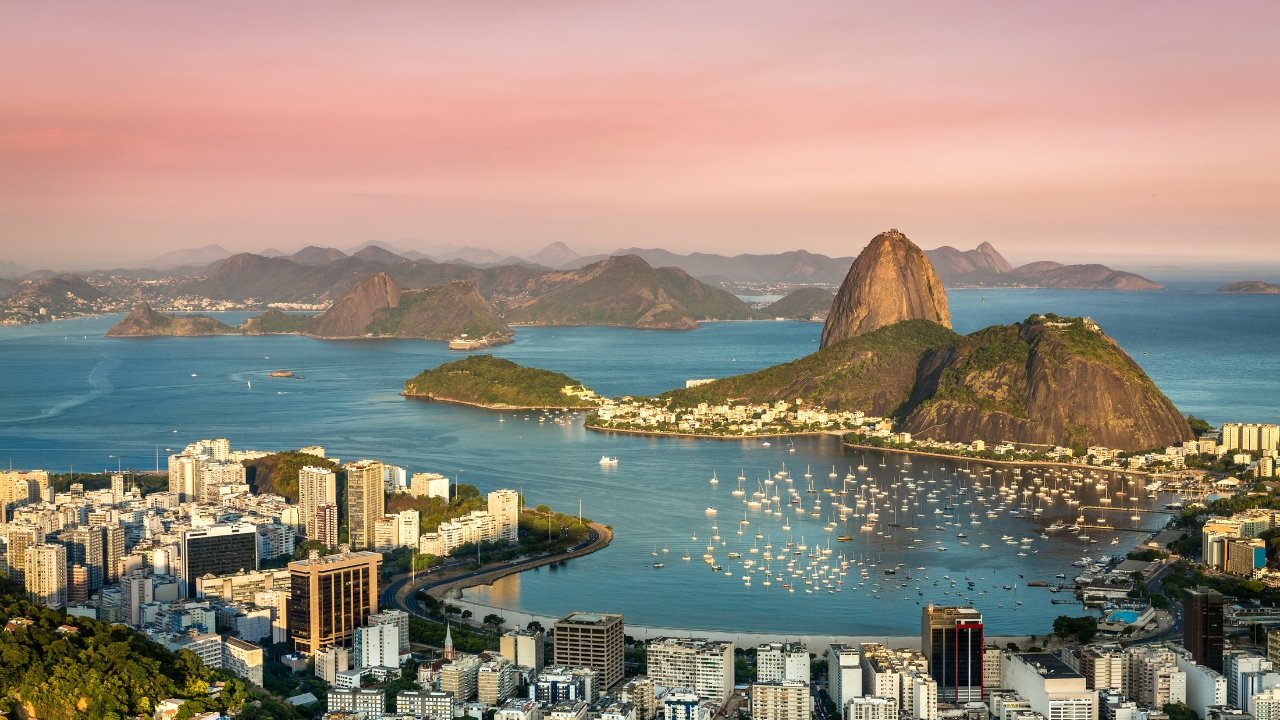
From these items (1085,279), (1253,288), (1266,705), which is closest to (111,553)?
(1266,705)

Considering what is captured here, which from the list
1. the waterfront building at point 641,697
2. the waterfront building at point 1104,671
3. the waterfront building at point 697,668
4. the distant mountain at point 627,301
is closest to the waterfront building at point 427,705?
the waterfront building at point 641,697

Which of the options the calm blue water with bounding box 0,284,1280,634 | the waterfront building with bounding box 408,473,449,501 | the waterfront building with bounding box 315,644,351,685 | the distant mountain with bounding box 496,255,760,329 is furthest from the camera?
the distant mountain with bounding box 496,255,760,329

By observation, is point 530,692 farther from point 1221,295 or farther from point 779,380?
point 1221,295

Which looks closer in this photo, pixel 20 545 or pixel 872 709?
→ pixel 872 709

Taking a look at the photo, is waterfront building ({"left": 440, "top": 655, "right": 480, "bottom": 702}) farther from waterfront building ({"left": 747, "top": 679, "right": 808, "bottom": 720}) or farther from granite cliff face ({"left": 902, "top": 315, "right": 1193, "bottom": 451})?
granite cliff face ({"left": 902, "top": 315, "right": 1193, "bottom": 451})

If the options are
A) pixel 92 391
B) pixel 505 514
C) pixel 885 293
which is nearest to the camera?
pixel 505 514

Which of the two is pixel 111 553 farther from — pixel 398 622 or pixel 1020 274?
pixel 1020 274

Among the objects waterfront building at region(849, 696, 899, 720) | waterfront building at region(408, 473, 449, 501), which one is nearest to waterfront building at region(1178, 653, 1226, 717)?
waterfront building at region(849, 696, 899, 720)
